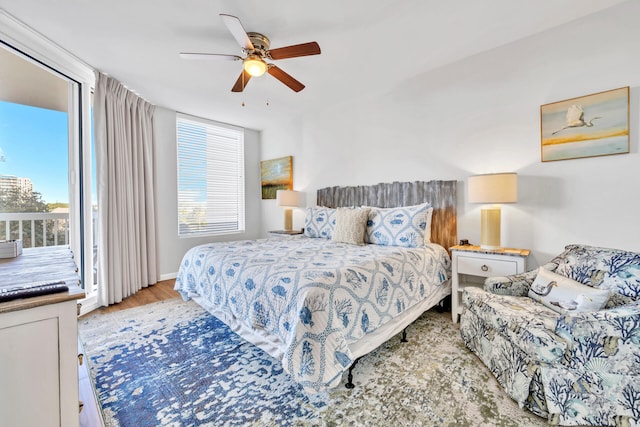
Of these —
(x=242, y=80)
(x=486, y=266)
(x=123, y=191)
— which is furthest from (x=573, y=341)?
(x=123, y=191)

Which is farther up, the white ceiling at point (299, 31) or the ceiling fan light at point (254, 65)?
the white ceiling at point (299, 31)

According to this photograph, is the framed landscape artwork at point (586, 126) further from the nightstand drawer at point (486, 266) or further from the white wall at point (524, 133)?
the nightstand drawer at point (486, 266)

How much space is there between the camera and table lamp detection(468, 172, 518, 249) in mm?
2375

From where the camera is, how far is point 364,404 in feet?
5.15

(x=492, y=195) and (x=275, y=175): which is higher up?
(x=275, y=175)

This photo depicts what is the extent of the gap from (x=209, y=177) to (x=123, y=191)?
5.10ft

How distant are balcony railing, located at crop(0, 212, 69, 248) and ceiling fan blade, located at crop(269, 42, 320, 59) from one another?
2.84m

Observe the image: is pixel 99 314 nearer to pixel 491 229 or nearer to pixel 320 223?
pixel 320 223

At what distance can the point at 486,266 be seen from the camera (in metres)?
2.48

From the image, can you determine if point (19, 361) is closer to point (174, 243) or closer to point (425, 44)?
point (425, 44)

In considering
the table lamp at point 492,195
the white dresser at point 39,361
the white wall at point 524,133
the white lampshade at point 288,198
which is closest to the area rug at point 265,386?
the white dresser at point 39,361

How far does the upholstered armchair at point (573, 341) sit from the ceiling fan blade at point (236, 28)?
255 cm

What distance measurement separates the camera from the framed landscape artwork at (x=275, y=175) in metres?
4.80

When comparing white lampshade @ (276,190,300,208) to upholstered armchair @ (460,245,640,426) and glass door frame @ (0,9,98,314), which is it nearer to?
glass door frame @ (0,9,98,314)
